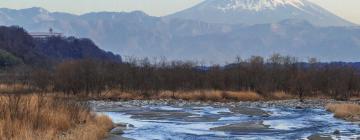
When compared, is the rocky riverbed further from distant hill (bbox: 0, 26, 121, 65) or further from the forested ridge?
distant hill (bbox: 0, 26, 121, 65)

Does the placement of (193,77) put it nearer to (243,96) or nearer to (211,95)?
(243,96)

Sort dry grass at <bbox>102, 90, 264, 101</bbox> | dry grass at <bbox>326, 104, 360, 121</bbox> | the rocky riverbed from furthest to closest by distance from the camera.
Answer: dry grass at <bbox>102, 90, 264, 101</bbox> → dry grass at <bbox>326, 104, 360, 121</bbox> → the rocky riverbed

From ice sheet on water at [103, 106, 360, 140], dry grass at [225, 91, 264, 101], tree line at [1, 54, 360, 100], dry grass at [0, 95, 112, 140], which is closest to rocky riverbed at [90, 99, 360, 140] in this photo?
ice sheet on water at [103, 106, 360, 140]

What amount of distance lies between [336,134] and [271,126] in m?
5.71

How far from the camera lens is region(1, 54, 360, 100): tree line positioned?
2739 inches

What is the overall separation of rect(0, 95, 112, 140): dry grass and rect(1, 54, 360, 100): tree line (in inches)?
1562

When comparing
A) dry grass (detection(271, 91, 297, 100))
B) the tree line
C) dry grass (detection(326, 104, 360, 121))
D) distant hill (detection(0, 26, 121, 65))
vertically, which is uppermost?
distant hill (detection(0, 26, 121, 65))

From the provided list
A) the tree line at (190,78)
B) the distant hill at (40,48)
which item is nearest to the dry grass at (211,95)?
the tree line at (190,78)

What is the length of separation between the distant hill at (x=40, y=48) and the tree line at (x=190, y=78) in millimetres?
47230

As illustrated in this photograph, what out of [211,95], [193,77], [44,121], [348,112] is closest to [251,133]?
[44,121]

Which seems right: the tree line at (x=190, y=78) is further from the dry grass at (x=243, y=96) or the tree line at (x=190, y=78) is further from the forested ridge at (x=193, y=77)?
the dry grass at (x=243, y=96)

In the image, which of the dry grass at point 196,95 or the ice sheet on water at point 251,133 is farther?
the dry grass at point 196,95

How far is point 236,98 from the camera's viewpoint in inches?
2687

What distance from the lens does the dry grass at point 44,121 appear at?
1958 cm
